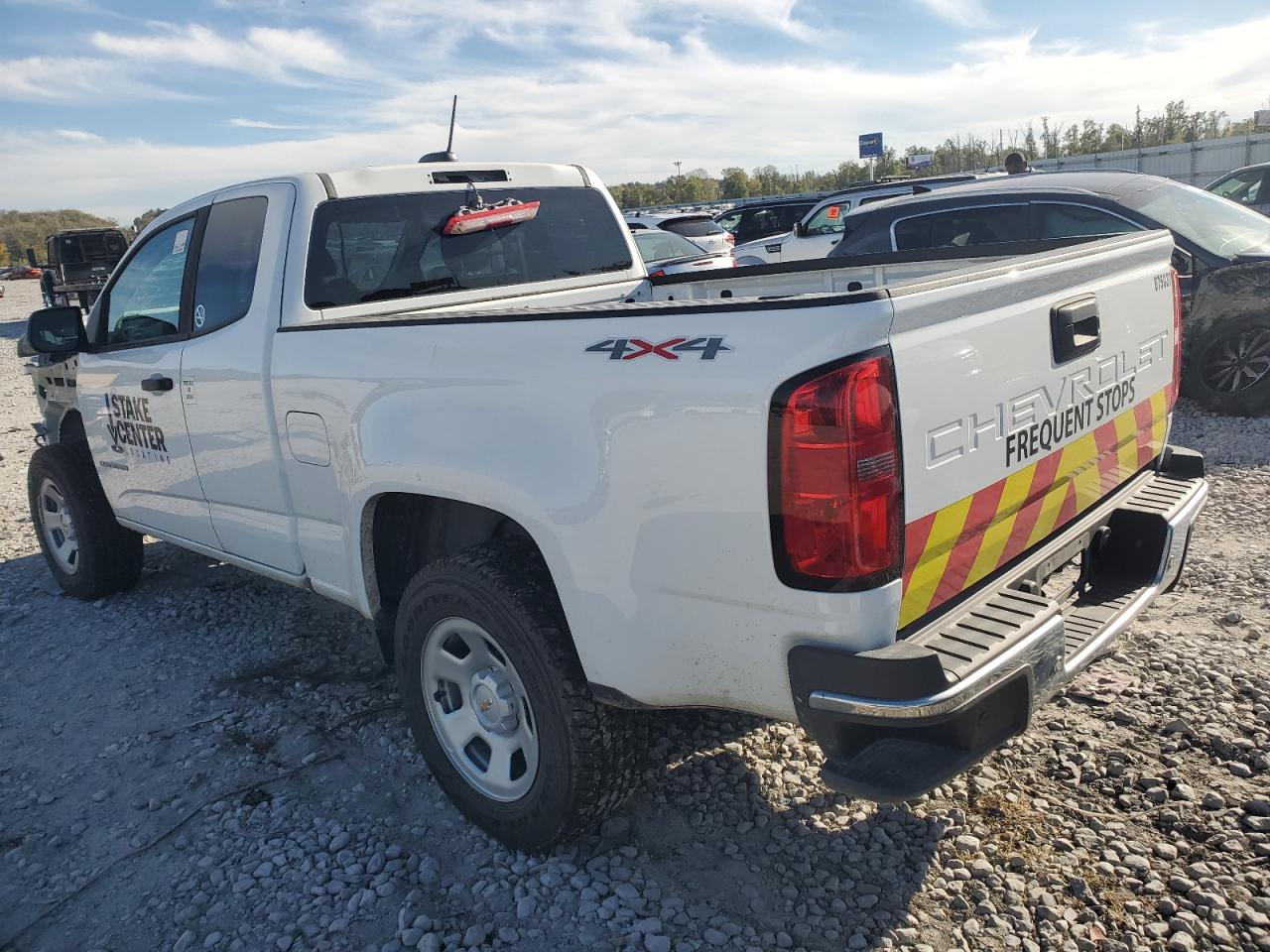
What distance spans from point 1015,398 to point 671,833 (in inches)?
63.4

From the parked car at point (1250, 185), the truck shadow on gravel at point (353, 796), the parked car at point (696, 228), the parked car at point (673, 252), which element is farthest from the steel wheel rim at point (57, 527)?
the parked car at point (1250, 185)

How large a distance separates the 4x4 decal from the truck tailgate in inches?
15.2

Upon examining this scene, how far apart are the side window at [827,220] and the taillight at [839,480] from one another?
962cm

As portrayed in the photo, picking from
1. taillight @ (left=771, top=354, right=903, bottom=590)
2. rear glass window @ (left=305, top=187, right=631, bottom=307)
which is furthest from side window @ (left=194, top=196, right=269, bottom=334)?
taillight @ (left=771, top=354, right=903, bottom=590)

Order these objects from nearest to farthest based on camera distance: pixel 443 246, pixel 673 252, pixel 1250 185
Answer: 1. pixel 443 246
2. pixel 673 252
3. pixel 1250 185

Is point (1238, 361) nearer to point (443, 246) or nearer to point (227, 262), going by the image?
point (443, 246)

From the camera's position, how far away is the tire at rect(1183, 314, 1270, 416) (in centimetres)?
649

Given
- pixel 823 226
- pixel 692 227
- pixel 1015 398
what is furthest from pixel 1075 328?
pixel 692 227

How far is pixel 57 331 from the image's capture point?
4.40m

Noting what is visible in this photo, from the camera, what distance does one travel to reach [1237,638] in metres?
3.64

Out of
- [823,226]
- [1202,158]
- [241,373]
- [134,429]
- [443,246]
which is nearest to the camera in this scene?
[241,373]

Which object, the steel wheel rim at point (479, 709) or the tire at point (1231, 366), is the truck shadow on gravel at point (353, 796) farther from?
the tire at point (1231, 366)

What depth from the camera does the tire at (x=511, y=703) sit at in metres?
2.46

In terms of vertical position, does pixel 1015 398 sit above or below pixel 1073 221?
below
